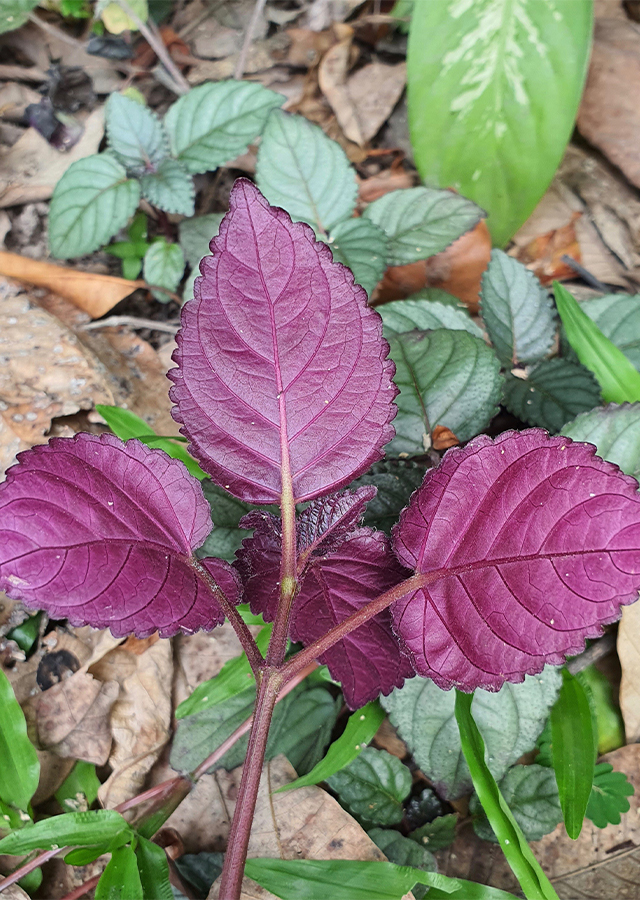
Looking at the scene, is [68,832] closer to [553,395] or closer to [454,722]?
[454,722]

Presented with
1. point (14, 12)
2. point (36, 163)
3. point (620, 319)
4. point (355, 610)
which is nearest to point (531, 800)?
point (355, 610)

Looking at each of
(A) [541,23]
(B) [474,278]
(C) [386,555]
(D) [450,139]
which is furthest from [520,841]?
(A) [541,23]

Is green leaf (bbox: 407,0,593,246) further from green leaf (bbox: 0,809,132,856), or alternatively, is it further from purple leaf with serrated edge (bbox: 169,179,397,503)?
green leaf (bbox: 0,809,132,856)

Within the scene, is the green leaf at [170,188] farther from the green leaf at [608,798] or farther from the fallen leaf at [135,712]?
the green leaf at [608,798]

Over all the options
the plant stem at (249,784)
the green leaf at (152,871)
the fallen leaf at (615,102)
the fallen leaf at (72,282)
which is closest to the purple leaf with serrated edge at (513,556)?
the plant stem at (249,784)

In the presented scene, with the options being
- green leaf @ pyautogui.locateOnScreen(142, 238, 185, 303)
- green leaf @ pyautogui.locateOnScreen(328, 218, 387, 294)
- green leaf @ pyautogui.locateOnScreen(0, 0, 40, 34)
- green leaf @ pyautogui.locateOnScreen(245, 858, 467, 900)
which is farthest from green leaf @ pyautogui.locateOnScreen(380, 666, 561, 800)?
green leaf @ pyautogui.locateOnScreen(0, 0, 40, 34)
